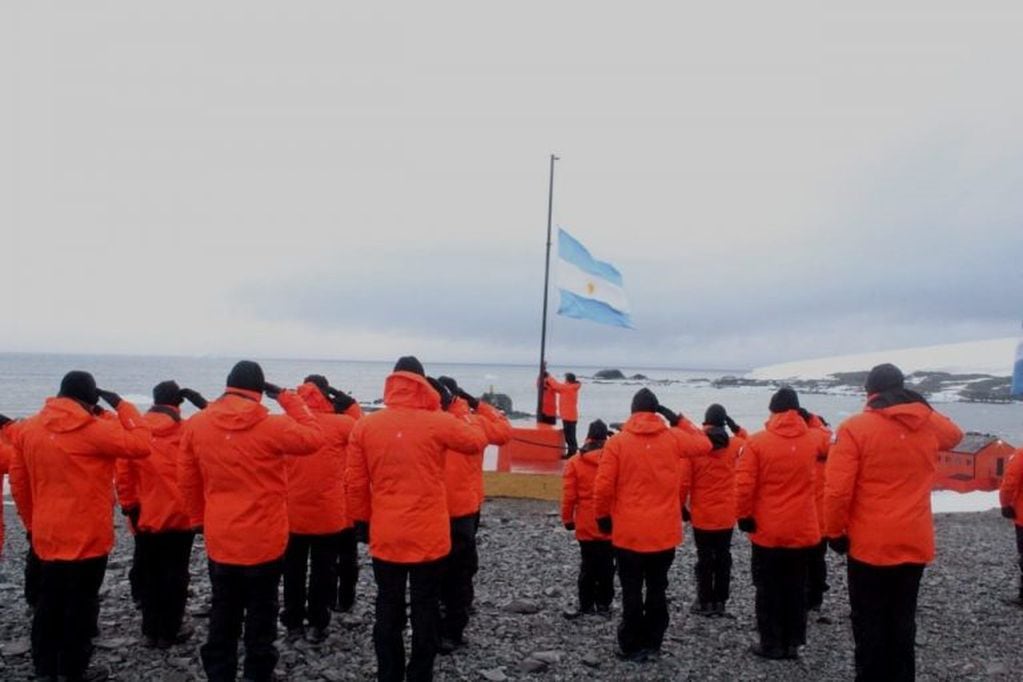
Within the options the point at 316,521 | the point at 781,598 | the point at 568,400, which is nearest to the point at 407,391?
the point at 316,521

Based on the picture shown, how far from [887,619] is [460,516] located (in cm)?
319

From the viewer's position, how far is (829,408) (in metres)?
78.2

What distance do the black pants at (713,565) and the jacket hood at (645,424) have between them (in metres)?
2.06

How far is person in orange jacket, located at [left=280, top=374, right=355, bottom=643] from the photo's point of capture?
6.52 metres

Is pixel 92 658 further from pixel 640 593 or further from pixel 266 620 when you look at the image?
pixel 640 593

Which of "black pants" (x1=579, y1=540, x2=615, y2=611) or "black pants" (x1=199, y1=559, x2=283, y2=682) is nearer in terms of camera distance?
"black pants" (x1=199, y1=559, x2=283, y2=682)

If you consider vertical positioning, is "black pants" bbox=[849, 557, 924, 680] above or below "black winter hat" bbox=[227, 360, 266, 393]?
below

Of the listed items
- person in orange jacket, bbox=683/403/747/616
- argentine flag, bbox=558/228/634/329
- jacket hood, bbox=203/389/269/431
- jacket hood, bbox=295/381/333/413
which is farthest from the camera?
argentine flag, bbox=558/228/634/329

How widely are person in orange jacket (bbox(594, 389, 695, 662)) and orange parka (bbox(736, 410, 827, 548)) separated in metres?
0.64

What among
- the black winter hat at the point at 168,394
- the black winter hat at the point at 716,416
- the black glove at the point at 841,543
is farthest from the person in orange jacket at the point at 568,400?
the black glove at the point at 841,543

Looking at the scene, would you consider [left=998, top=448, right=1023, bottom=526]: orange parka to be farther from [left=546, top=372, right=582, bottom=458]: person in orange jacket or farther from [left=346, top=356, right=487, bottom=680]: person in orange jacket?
[left=546, top=372, right=582, bottom=458]: person in orange jacket

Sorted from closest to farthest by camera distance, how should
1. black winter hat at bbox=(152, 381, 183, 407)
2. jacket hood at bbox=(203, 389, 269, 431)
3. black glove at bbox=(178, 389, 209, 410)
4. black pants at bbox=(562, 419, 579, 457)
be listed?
jacket hood at bbox=(203, 389, 269, 431) < black glove at bbox=(178, 389, 209, 410) < black winter hat at bbox=(152, 381, 183, 407) < black pants at bbox=(562, 419, 579, 457)

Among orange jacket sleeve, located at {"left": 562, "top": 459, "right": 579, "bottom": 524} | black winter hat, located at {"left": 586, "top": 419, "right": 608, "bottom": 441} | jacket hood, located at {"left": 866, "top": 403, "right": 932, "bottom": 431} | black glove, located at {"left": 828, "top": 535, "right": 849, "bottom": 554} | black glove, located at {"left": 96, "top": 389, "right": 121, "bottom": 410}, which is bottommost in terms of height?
orange jacket sleeve, located at {"left": 562, "top": 459, "right": 579, "bottom": 524}

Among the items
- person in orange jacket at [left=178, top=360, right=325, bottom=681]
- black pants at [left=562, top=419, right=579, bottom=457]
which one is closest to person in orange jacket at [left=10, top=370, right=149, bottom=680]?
person in orange jacket at [left=178, top=360, right=325, bottom=681]
